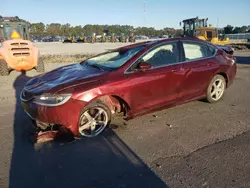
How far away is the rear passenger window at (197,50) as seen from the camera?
523 centimetres

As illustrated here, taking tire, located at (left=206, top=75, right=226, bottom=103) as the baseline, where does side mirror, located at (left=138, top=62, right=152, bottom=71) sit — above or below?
above

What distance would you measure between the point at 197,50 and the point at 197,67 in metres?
0.48

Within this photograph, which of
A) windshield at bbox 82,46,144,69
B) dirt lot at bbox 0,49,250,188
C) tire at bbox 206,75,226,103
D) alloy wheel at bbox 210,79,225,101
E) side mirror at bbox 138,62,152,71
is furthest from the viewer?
alloy wheel at bbox 210,79,225,101

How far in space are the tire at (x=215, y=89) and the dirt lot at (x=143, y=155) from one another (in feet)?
2.15

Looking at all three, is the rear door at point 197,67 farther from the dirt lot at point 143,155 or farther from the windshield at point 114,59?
the windshield at point 114,59

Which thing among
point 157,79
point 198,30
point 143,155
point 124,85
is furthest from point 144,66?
point 198,30

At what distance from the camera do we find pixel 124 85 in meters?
4.23

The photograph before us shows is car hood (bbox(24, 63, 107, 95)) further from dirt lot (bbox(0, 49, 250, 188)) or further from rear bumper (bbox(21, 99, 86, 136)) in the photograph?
dirt lot (bbox(0, 49, 250, 188))

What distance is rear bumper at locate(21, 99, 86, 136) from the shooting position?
3.75 m

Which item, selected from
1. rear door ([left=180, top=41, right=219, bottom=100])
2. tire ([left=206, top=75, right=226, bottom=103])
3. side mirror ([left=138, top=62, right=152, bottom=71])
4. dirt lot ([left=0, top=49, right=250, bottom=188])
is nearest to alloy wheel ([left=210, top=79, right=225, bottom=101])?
tire ([left=206, top=75, right=226, bottom=103])

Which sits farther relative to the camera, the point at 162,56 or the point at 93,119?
the point at 162,56

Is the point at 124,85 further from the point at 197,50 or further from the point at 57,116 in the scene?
the point at 197,50

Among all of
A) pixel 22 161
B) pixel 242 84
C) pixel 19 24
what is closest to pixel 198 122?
pixel 22 161

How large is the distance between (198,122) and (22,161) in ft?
10.2
